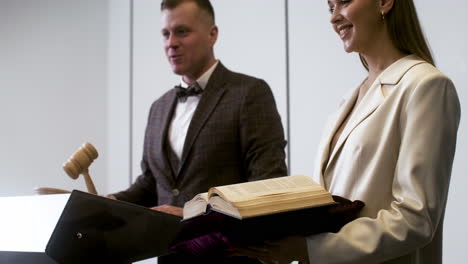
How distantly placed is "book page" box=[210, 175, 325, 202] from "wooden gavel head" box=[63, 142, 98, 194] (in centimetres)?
91

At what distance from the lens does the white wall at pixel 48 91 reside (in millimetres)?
3926

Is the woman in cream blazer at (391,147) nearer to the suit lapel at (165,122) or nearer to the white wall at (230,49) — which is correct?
the suit lapel at (165,122)

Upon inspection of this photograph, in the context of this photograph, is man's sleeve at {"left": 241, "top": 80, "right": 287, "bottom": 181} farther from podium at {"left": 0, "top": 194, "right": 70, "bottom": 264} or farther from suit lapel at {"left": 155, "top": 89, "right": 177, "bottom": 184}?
podium at {"left": 0, "top": 194, "right": 70, "bottom": 264}

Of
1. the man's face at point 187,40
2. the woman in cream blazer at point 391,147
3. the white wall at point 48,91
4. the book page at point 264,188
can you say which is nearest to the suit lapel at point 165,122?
the man's face at point 187,40

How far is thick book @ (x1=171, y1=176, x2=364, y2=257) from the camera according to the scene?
0.96 meters

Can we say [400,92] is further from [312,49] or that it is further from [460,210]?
[312,49]

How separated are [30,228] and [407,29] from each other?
1.05 meters

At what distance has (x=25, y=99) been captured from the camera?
3965mm

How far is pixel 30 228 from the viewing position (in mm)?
1302

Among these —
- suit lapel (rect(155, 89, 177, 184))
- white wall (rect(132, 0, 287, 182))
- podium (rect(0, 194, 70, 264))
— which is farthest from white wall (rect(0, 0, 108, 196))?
podium (rect(0, 194, 70, 264))

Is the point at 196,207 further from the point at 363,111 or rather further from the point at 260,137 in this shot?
the point at 260,137

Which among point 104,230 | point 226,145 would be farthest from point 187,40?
point 104,230

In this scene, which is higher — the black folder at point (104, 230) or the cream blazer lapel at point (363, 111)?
the cream blazer lapel at point (363, 111)

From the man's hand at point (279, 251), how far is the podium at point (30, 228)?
1.72ft
